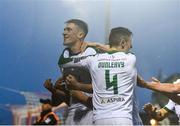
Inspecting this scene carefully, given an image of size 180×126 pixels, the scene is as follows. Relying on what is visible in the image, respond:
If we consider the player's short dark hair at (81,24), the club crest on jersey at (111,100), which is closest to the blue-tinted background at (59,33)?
the player's short dark hair at (81,24)

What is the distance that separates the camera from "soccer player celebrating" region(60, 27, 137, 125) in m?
6.73

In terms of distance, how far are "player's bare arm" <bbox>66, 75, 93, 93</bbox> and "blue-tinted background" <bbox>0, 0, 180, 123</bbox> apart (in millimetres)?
119

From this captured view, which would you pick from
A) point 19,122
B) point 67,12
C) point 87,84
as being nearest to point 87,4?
point 67,12

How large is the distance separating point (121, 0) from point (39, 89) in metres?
1.07

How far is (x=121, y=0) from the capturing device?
6.73m

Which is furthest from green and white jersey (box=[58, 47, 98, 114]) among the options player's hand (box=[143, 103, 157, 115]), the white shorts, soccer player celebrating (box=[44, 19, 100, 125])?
player's hand (box=[143, 103, 157, 115])

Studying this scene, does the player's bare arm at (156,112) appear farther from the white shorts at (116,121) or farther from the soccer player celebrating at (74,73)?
the soccer player celebrating at (74,73)

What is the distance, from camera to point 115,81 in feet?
22.1

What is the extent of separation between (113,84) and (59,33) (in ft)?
2.16

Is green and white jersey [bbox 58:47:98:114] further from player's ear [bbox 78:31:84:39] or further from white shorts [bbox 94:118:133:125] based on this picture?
white shorts [bbox 94:118:133:125]

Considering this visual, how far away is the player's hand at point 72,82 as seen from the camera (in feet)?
22.2

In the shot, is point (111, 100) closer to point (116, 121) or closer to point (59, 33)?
point (116, 121)

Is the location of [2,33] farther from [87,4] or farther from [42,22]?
[87,4]

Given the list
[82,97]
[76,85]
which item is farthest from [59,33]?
[82,97]
